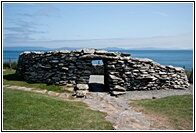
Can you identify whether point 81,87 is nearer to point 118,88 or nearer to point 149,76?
point 118,88

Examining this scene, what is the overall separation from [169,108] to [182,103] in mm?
1389

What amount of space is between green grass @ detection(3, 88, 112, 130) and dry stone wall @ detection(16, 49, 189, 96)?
4203 mm

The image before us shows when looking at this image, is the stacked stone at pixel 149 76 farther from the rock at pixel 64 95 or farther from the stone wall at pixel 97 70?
the stone wall at pixel 97 70

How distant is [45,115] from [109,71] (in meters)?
7.11

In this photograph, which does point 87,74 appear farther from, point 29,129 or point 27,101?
point 29,129

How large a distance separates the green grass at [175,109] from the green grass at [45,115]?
2823mm

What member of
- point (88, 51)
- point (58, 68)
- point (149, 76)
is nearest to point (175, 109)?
point (149, 76)

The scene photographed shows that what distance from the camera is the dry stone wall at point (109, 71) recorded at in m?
15.0

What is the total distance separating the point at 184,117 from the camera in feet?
31.4

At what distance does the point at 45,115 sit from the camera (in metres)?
8.74

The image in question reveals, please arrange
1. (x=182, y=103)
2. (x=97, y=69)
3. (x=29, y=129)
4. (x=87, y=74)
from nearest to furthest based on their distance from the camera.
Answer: (x=29, y=129) < (x=182, y=103) < (x=87, y=74) < (x=97, y=69)

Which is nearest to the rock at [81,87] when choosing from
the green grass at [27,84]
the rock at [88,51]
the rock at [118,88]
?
the green grass at [27,84]

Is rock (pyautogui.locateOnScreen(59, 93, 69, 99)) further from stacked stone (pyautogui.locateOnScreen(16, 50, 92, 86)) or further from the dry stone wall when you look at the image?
stacked stone (pyautogui.locateOnScreen(16, 50, 92, 86))

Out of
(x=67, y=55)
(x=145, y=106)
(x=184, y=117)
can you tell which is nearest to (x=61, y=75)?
(x=67, y=55)
